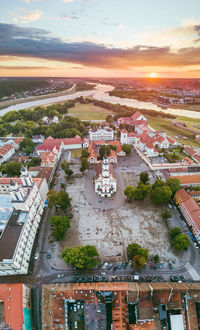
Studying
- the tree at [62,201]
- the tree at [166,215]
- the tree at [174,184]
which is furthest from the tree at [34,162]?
the tree at [166,215]

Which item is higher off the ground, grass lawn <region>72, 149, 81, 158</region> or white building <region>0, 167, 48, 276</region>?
grass lawn <region>72, 149, 81, 158</region>

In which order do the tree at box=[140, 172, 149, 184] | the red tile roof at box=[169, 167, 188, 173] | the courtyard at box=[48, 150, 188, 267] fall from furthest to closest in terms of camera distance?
the red tile roof at box=[169, 167, 188, 173] → the tree at box=[140, 172, 149, 184] → the courtyard at box=[48, 150, 188, 267]

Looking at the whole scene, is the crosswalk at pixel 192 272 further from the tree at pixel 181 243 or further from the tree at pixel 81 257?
the tree at pixel 81 257

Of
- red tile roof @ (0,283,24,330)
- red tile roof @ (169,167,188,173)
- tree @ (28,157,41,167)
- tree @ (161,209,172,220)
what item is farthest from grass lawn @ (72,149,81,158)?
red tile roof @ (0,283,24,330)

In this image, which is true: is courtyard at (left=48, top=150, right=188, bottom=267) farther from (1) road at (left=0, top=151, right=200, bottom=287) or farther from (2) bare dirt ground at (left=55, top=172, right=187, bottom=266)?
(1) road at (left=0, top=151, right=200, bottom=287)

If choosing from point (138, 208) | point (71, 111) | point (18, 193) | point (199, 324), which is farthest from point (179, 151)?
point (71, 111)

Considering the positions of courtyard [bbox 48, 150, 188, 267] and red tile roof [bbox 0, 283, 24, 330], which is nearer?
red tile roof [bbox 0, 283, 24, 330]

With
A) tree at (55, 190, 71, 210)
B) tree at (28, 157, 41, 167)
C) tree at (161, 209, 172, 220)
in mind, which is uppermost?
tree at (28, 157, 41, 167)

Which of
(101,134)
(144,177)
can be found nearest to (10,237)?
(144,177)
